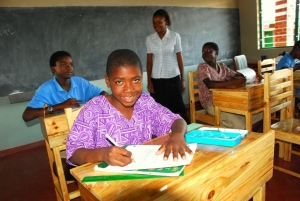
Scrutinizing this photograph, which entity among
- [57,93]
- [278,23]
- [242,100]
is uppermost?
[278,23]

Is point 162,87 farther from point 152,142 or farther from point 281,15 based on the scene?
point 281,15

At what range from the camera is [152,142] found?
42.1 inches

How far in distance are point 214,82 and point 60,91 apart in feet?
4.84

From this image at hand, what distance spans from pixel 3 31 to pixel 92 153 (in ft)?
9.07

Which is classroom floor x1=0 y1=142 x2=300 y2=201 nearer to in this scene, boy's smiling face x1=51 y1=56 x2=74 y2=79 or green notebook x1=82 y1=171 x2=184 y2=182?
boy's smiling face x1=51 y1=56 x2=74 y2=79

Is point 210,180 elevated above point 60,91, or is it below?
below

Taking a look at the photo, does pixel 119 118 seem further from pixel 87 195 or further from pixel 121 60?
pixel 87 195

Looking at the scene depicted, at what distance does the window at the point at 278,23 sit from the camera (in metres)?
4.69

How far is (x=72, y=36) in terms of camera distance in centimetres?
343

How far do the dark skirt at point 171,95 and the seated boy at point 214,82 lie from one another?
0.49m

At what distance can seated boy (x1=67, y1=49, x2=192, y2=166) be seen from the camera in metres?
1.04

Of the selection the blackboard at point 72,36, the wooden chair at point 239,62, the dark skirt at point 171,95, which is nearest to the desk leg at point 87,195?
the dark skirt at point 171,95

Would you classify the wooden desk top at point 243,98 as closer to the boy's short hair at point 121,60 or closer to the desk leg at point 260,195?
the desk leg at point 260,195

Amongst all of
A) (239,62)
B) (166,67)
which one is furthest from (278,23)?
(166,67)
